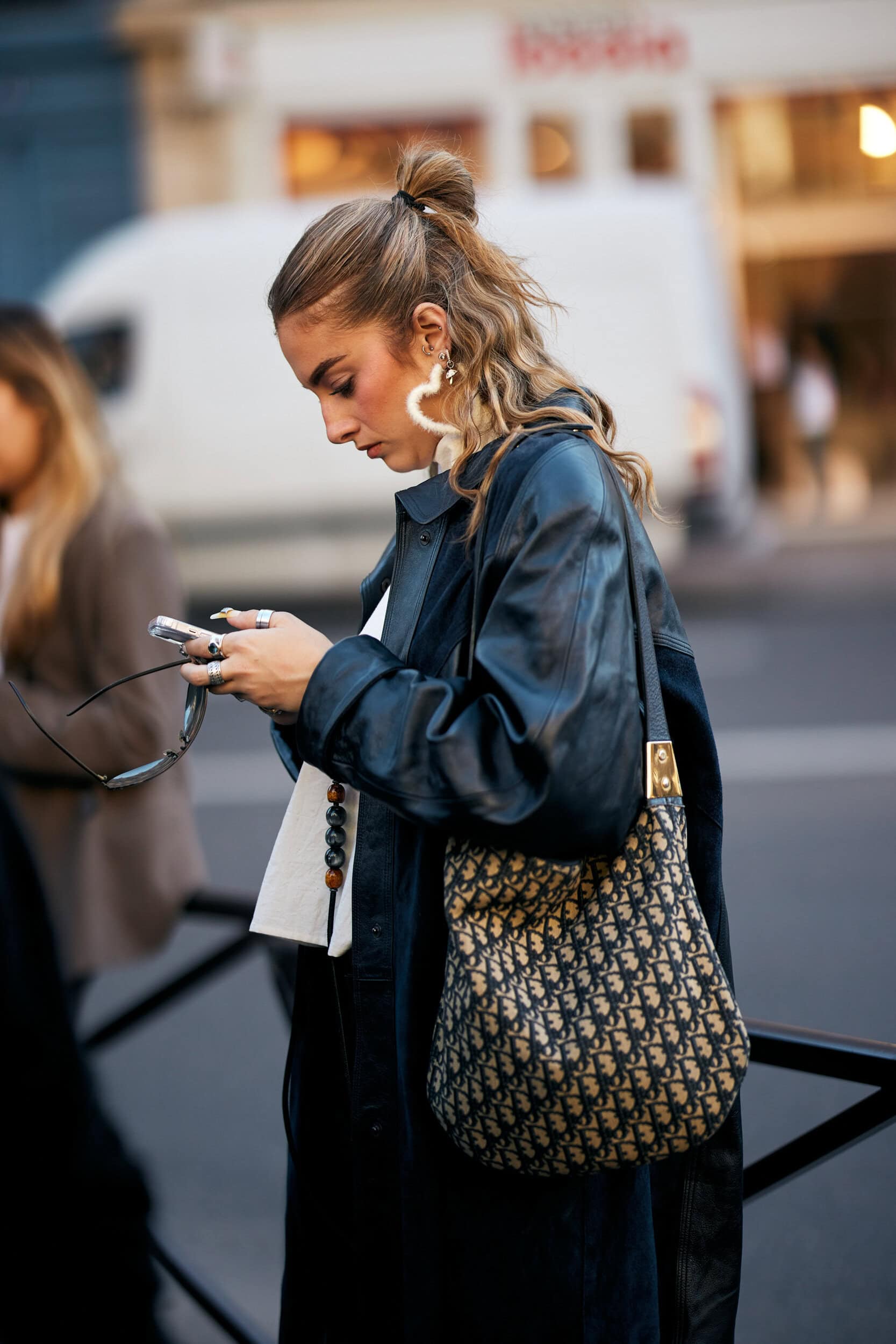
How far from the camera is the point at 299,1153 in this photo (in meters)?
1.66

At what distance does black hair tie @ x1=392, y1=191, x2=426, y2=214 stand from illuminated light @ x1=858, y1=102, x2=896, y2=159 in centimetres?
1385

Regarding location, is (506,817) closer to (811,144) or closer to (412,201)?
(412,201)

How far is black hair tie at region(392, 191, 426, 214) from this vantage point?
1.54 metres

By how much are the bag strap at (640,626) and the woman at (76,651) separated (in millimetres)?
1247

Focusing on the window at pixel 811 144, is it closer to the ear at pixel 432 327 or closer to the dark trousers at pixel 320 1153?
the ear at pixel 432 327

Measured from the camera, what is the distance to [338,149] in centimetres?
1423

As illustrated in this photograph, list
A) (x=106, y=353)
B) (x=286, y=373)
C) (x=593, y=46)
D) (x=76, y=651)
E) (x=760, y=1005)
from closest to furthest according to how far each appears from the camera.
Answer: (x=76, y=651) < (x=760, y=1005) < (x=286, y=373) < (x=106, y=353) < (x=593, y=46)

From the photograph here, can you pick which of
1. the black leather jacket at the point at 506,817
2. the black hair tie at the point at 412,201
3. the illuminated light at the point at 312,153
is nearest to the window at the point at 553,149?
the illuminated light at the point at 312,153

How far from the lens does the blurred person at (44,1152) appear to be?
81.5 inches

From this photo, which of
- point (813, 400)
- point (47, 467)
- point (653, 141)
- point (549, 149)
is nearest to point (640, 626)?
point (47, 467)

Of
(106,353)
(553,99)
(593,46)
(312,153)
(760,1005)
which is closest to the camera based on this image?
(760,1005)

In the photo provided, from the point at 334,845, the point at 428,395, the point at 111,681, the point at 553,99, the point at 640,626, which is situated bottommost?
the point at 334,845

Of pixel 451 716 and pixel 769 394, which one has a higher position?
pixel 769 394

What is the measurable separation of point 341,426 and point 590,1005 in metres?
0.67
